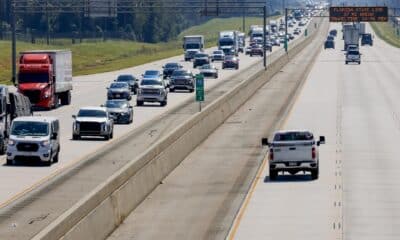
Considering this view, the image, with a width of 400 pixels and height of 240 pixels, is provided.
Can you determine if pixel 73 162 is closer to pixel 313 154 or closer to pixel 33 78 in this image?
pixel 313 154

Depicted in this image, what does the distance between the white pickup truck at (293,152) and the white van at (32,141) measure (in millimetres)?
8069

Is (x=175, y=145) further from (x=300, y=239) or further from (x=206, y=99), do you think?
(x=206, y=99)

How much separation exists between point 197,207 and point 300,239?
7.57 m

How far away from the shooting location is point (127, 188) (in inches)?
1524

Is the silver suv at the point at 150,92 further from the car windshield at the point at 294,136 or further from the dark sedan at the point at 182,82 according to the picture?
the car windshield at the point at 294,136

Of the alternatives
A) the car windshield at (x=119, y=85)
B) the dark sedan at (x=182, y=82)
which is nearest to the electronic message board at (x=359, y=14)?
the dark sedan at (x=182, y=82)

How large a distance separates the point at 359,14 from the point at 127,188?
12328 cm

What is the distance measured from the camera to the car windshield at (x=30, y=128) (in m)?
51.3

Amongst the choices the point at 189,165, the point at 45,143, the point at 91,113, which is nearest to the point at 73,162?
the point at 45,143

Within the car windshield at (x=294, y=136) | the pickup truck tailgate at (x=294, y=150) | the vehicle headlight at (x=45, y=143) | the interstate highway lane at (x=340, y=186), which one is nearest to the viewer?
the interstate highway lane at (x=340, y=186)

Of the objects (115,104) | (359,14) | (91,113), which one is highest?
(359,14)

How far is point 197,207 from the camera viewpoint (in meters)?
40.7

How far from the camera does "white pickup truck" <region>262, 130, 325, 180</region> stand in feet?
156

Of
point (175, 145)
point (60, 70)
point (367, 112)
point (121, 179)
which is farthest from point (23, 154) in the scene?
point (367, 112)
